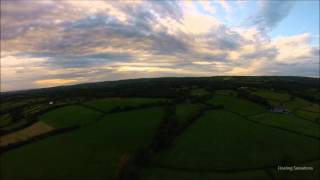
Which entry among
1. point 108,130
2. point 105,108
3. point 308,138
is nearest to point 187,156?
point 108,130

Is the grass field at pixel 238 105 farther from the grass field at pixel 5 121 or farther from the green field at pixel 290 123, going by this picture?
the grass field at pixel 5 121

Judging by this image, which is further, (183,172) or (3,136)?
(3,136)

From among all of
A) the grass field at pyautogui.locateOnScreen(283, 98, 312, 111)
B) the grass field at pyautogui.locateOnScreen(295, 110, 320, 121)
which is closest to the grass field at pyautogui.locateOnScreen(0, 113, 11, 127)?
the grass field at pyautogui.locateOnScreen(295, 110, 320, 121)

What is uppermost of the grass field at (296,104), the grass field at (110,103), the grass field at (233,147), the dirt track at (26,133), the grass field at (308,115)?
the grass field at (110,103)

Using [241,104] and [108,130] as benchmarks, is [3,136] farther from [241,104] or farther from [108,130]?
[241,104]

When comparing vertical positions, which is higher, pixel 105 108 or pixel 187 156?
pixel 105 108

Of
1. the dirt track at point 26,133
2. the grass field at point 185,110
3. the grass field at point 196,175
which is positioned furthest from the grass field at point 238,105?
the dirt track at point 26,133
